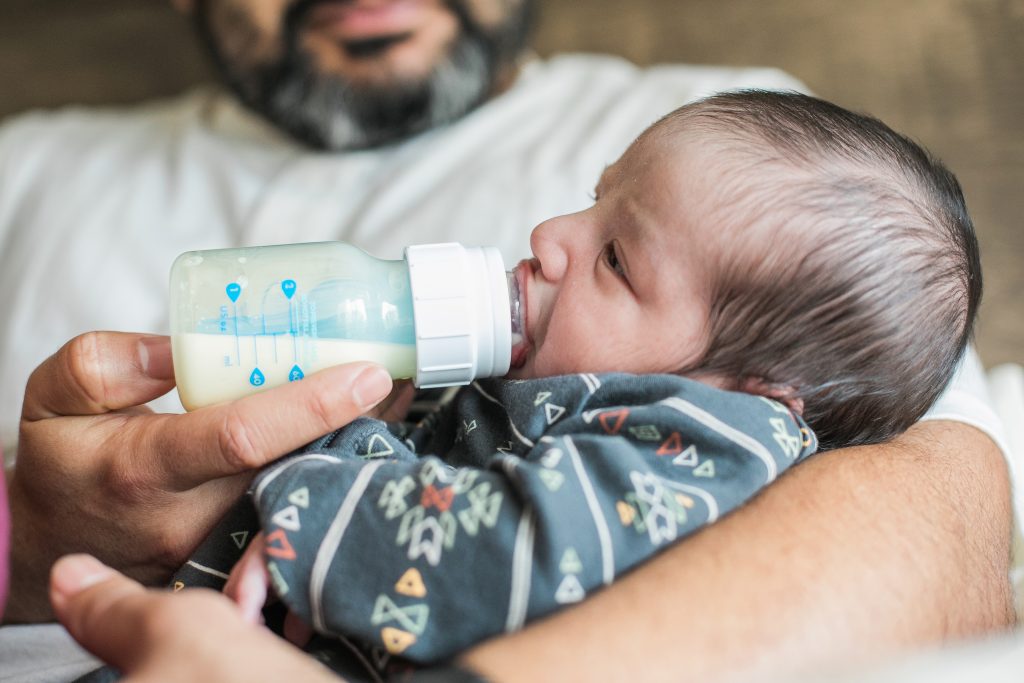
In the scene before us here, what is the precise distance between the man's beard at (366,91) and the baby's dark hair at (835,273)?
0.77 meters

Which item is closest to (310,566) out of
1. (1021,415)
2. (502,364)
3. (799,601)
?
(502,364)

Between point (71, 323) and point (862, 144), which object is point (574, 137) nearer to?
point (862, 144)

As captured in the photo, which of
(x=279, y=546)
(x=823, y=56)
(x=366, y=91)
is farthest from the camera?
(x=823, y=56)

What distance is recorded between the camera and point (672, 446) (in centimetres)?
73

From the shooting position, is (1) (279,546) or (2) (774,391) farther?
(2) (774,391)

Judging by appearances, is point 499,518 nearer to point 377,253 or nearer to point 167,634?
point 167,634

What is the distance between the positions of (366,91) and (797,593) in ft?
3.79

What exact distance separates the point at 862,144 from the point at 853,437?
0.96ft

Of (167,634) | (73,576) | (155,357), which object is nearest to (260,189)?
(155,357)

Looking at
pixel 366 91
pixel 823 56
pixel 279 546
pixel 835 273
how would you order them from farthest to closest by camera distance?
1. pixel 823 56
2. pixel 366 91
3. pixel 835 273
4. pixel 279 546

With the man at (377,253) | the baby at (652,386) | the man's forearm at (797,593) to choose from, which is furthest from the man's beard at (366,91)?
the man's forearm at (797,593)

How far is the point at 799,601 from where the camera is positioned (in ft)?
2.18

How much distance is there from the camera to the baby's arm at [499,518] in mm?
652

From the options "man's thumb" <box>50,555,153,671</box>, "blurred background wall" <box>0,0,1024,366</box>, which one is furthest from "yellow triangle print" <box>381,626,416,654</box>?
"blurred background wall" <box>0,0,1024,366</box>
